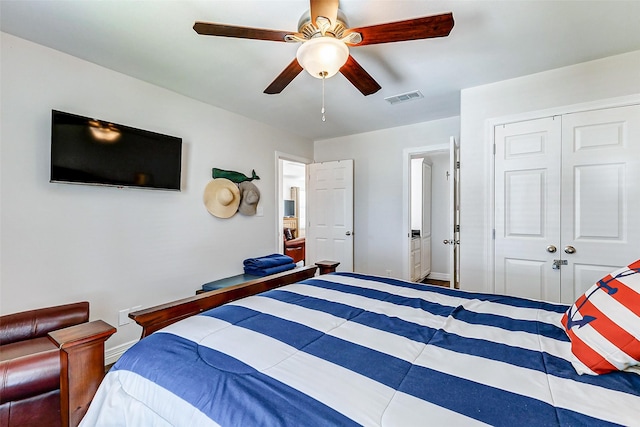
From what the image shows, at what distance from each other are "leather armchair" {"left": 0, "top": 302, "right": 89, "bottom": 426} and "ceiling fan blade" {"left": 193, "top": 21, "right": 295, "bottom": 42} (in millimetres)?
1633

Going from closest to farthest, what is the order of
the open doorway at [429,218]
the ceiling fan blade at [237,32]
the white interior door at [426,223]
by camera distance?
1. the ceiling fan blade at [237,32]
2. the open doorway at [429,218]
3. the white interior door at [426,223]

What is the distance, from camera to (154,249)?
8.96ft

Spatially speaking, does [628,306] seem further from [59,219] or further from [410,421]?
[59,219]

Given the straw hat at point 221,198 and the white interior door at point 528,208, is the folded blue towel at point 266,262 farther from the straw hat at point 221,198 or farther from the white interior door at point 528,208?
the white interior door at point 528,208

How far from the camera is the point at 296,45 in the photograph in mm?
2088

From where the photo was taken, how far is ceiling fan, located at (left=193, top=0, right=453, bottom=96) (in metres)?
1.41

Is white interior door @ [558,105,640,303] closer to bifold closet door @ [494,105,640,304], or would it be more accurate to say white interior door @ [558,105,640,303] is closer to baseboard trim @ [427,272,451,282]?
bifold closet door @ [494,105,640,304]

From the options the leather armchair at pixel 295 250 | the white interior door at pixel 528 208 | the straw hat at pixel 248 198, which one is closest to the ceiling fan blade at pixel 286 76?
the straw hat at pixel 248 198

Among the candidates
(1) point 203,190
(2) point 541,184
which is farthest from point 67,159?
(2) point 541,184

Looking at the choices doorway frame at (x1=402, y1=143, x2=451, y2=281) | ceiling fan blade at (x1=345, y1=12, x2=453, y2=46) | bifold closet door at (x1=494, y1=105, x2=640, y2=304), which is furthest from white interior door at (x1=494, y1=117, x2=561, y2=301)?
ceiling fan blade at (x1=345, y1=12, x2=453, y2=46)

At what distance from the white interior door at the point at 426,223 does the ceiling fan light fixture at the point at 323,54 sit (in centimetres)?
368

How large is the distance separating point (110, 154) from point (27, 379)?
5.36 feet

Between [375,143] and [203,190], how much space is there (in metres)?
2.50

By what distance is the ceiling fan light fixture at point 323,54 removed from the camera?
1.53 metres
